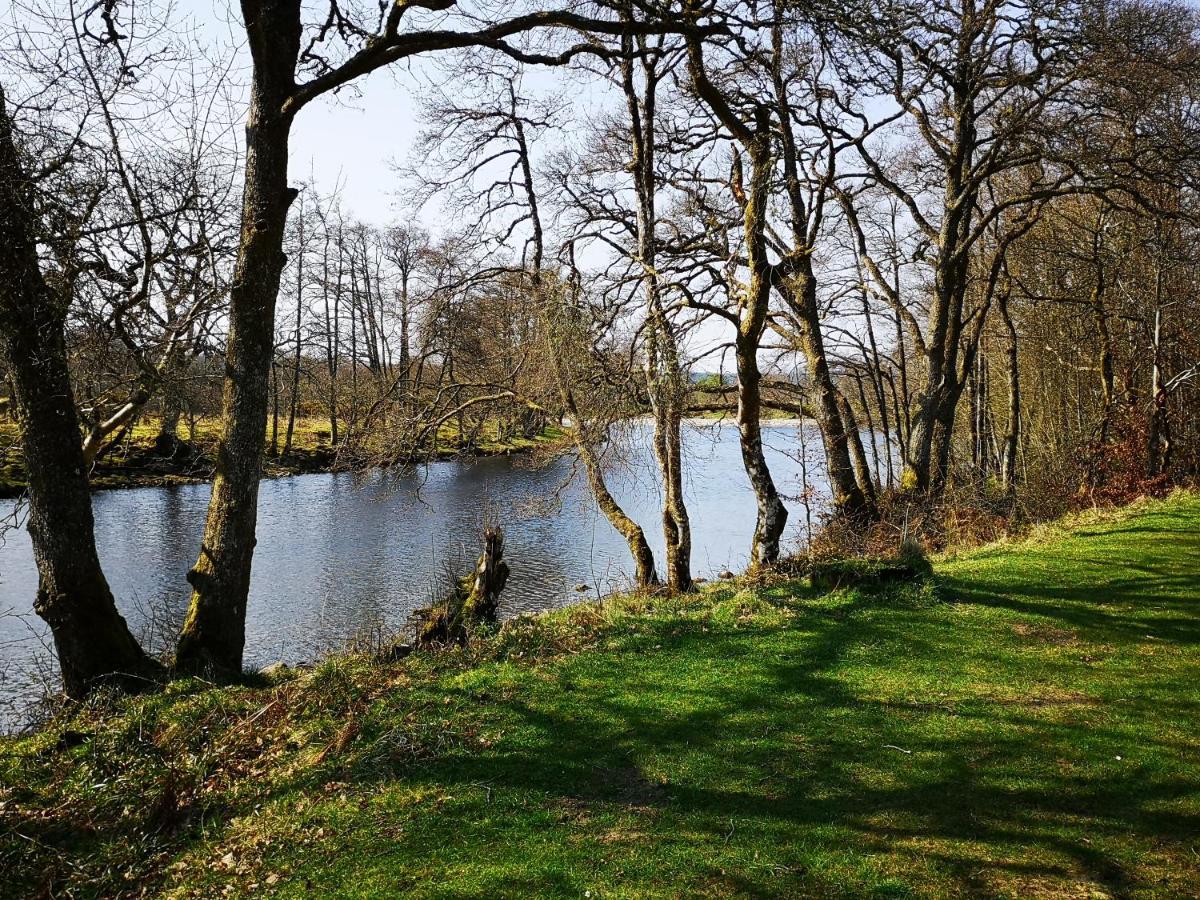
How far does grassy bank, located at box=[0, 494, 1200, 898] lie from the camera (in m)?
3.40

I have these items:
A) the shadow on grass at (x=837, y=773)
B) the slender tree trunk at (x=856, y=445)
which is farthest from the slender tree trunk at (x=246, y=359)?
the slender tree trunk at (x=856, y=445)

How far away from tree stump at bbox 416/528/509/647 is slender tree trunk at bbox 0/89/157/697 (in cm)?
252

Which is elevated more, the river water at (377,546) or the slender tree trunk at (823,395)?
the slender tree trunk at (823,395)

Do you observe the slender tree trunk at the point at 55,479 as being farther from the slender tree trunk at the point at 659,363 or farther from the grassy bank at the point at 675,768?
the slender tree trunk at the point at 659,363

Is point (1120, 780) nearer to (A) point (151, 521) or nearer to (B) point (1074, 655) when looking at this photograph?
(B) point (1074, 655)

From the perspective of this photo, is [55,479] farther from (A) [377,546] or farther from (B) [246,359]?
(A) [377,546]

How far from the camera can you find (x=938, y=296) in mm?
12992

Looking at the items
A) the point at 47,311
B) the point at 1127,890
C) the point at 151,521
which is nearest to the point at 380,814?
the point at 1127,890

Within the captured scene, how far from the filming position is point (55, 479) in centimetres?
591

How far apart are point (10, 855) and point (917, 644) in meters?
5.85

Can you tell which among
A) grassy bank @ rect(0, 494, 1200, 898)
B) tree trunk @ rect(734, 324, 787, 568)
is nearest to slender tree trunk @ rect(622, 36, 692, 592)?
tree trunk @ rect(734, 324, 787, 568)

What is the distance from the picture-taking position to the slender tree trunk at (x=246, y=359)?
611cm

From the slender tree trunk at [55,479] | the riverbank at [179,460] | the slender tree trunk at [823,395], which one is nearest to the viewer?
the slender tree trunk at [55,479]

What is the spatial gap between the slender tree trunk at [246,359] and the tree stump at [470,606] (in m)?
1.91
